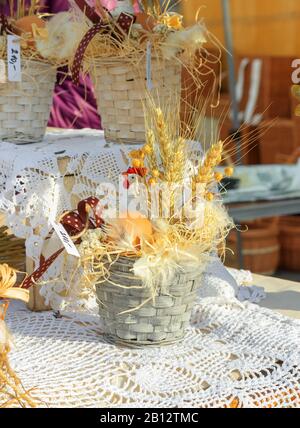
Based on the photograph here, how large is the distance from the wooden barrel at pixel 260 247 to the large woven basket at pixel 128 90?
58.2 inches

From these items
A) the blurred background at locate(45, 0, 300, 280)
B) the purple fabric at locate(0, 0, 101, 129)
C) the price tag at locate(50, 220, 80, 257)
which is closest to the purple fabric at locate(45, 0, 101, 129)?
the purple fabric at locate(0, 0, 101, 129)

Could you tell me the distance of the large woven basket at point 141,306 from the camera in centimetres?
112

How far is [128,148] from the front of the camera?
1323 mm

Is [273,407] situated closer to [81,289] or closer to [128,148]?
[81,289]

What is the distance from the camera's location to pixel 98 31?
1255 millimetres

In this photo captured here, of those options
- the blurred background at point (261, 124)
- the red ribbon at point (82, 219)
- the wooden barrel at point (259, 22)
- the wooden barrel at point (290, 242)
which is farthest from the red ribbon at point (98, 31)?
the wooden barrel at point (290, 242)

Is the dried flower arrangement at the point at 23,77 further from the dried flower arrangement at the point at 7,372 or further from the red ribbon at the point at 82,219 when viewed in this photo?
the dried flower arrangement at the point at 7,372

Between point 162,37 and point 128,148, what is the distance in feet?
0.66

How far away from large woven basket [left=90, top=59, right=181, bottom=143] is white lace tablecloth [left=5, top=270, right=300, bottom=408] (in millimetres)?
345

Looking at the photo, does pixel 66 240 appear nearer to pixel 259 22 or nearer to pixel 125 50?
pixel 125 50

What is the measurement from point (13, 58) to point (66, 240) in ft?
1.31

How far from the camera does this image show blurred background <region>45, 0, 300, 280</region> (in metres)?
2.48

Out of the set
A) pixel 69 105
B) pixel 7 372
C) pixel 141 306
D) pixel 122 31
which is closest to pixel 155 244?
pixel 141 306

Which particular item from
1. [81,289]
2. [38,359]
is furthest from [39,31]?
[38,359]
